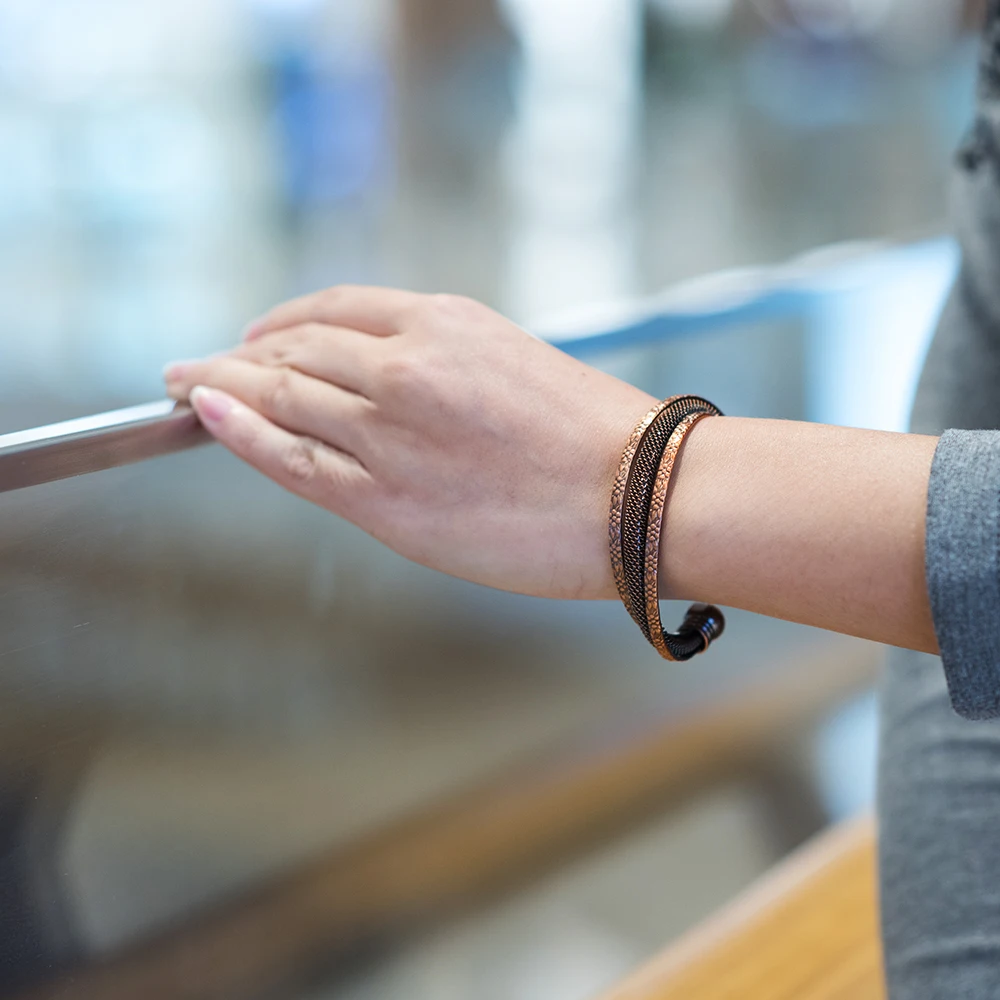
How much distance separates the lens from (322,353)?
1.70 feet

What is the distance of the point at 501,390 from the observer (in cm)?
48

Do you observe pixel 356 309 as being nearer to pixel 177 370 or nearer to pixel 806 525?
pixel 177 370

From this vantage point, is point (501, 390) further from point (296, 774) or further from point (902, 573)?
point (296, 774)

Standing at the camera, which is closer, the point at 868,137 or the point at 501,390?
the point at 501,390

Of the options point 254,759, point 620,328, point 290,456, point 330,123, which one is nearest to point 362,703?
point 254,759

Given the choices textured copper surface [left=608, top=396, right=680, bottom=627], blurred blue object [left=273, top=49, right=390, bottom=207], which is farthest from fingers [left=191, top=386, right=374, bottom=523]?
blurred blue object [left=273, top=49, right=390, bottom=207]

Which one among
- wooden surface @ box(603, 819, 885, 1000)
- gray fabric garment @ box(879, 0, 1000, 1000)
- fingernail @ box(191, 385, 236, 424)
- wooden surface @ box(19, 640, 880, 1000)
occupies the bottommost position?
wooden surface @ box(603, 819, 885, 1000)

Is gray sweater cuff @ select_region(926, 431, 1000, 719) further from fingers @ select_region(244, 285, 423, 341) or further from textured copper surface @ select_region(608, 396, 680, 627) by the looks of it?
fingers @ select_region(244, 285, 423, 341)

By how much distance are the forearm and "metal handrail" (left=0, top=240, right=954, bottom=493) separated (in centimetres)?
26

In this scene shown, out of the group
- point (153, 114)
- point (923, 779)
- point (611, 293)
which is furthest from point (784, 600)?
point (153, 114)

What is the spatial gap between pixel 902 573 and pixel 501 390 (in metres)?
0.18

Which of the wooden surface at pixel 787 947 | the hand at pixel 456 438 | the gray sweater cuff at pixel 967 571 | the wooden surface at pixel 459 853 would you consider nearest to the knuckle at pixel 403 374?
the hand at pixel 456 438

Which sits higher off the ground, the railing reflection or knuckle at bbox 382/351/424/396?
knuckle at bbox 382/351/424/396

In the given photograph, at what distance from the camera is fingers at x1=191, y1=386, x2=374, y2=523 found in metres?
0.51
